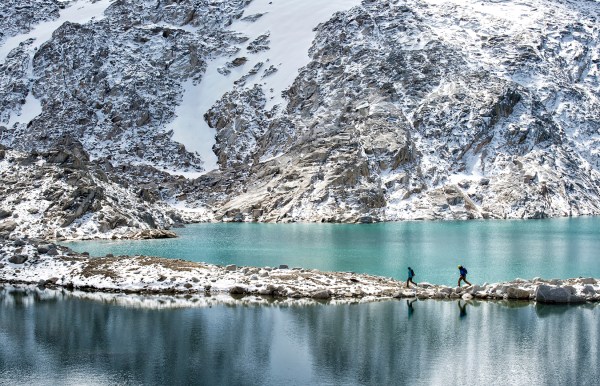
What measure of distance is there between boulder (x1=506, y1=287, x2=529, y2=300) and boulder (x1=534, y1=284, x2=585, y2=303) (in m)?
0.74

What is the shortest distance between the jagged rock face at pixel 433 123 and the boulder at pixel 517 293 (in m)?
86.1

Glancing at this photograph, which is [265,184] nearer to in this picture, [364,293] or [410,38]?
[410,38]

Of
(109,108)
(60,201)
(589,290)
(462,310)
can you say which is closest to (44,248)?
(462,310)

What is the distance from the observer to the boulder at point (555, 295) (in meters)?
45.3

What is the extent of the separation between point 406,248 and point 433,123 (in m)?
78.8

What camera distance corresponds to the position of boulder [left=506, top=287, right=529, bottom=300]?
46.3m

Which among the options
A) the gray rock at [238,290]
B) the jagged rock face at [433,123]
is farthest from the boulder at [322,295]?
the jagged rock face at [433,123]

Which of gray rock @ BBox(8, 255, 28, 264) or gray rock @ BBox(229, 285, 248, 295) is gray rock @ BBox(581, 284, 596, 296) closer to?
gray rock @ BBox(229, 285, 248, 295)

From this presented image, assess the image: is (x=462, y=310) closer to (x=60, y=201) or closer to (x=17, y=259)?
(x=17, y=259)

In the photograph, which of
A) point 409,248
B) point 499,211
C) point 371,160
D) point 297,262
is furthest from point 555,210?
point 297,262

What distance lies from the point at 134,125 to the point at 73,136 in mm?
15230

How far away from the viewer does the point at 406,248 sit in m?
81.4

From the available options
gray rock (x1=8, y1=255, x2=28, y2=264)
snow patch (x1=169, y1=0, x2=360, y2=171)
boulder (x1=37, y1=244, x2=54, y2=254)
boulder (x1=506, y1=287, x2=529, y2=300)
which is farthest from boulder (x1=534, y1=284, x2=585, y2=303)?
snow patch (x1=169, y1=0, x2=360, y2=171)

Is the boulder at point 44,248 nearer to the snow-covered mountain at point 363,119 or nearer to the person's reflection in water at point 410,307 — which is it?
the person's reflection in water at point 410,307
